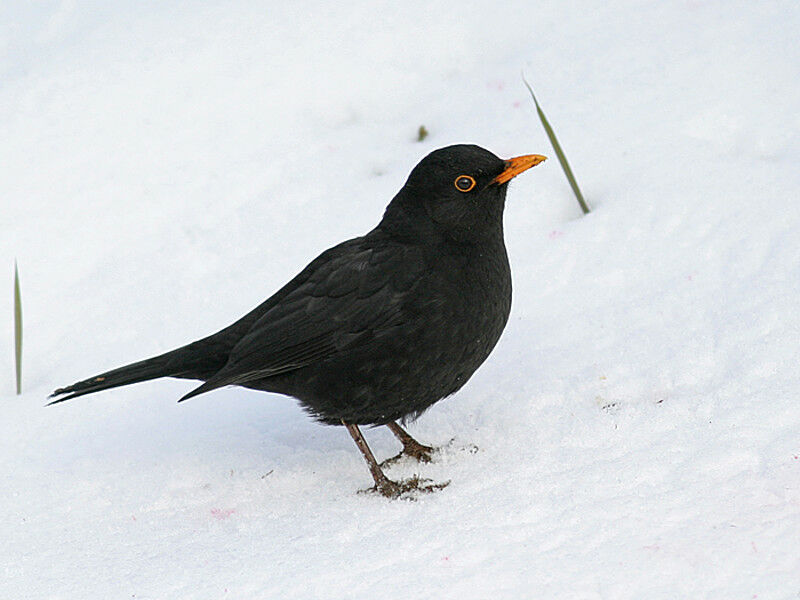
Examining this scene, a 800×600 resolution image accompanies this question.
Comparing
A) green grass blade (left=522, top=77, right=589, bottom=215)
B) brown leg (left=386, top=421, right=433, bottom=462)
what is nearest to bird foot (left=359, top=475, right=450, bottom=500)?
brown leg (left=386, top=421, right=433, bottom=462)

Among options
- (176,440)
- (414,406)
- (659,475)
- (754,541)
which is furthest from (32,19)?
(754,541)

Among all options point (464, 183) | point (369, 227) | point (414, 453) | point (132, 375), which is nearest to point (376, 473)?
point (414, 453)

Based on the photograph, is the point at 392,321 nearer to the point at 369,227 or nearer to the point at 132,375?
the point at 132,375

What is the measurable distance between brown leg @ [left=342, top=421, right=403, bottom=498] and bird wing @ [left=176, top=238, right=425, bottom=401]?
13.7 inches

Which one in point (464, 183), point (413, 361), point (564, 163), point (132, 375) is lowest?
point (413, 361)

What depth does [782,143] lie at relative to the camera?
199 inches

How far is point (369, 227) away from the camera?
17.7 feet

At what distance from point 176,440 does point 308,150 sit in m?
2.23

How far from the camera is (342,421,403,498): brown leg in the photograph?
12.4 feet

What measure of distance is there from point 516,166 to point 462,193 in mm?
234

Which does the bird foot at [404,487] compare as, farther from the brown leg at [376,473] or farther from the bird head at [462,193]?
the bird head at [462,193]

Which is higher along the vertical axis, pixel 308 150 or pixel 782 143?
pixel 308 150

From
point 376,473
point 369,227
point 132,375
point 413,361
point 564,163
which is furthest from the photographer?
point 369,227

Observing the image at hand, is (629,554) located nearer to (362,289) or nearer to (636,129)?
(362,289)
